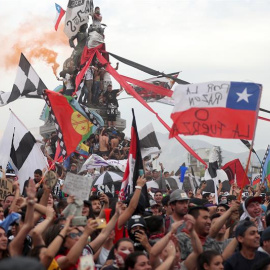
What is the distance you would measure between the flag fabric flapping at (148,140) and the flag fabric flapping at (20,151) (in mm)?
3426

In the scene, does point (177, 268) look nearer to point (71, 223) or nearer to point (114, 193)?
point (71, 223)

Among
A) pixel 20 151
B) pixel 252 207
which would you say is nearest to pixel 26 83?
pixel 20 151

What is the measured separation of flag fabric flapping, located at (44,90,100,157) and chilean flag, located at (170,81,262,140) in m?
5.11

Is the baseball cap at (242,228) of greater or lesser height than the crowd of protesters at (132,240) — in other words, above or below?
above

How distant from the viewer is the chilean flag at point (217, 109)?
10.0 metres

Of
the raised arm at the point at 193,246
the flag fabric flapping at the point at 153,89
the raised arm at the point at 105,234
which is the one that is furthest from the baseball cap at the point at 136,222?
the flag fabric flapping at the point at 153,89

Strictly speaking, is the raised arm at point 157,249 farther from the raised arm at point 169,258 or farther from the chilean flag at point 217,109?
the chilean flag at point 217,109

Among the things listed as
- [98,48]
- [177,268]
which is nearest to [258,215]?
[177,268]

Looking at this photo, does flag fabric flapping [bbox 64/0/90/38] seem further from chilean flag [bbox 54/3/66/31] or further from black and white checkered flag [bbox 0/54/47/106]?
black and white checkered flag [bbox 0/54/47/106]

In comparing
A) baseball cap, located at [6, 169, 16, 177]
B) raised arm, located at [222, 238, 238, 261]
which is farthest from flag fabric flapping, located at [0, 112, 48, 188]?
raised arm, located at [222, 238, 238, 261]

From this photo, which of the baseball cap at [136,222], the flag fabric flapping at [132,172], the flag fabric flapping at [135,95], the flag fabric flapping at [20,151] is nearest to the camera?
the baseball cap at [136,222]

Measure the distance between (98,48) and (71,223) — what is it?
1992 cm

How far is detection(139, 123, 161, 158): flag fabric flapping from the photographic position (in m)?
16.6

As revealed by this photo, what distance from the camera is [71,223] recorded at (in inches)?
273
